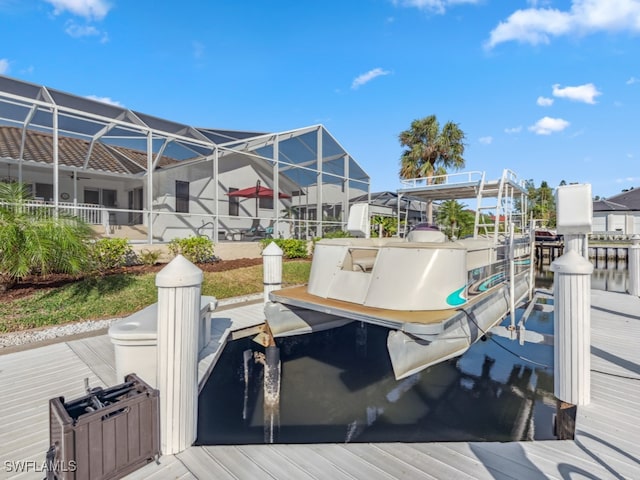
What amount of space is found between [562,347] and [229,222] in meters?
12.6

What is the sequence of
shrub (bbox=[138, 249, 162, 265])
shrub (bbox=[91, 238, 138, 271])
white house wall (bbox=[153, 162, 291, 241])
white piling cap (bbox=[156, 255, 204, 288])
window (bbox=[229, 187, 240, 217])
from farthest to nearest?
window (bbox=[229, 187, 240, 217]) → white house wall (bbox=[153, 162, 291, 241]) → shrub (bbox=[138, 249, 162, 265]) → shrub (bbox=[91, 238, 138, 271]) → white piling cap (bbox=[156, 255, 204, 288])

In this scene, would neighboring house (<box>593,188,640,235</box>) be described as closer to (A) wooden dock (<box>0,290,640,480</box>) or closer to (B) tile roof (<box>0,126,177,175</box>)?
(A) wooden dock (<box>0,290,640,480</box>)

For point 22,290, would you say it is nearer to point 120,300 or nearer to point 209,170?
point 120,300

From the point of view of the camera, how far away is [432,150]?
797 inches

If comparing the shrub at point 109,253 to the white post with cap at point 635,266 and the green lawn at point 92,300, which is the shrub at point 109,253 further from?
the white post with cap at point 635,266

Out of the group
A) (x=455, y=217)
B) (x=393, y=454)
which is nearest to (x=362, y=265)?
(x=393, y=454)

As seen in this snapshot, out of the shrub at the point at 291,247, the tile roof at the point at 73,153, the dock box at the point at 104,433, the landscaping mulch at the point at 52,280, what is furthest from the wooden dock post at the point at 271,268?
the tile roof at the point at 73,153

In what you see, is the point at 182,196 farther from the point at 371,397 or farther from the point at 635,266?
the point at 635,266

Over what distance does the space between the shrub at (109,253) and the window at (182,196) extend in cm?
495

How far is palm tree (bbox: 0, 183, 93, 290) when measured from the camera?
5.33 meters

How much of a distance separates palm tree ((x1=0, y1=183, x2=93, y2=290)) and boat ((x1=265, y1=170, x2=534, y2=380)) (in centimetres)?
370

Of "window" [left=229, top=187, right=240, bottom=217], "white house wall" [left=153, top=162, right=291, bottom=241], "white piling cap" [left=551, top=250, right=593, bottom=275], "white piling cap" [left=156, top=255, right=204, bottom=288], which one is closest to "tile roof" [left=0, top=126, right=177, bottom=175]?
"white house wall" [left=153, top=162, right=291, bottom=241]

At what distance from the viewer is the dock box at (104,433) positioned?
6.56ft

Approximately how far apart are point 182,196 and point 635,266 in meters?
14.9
